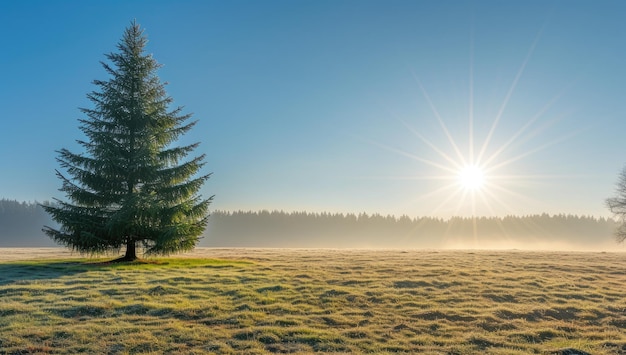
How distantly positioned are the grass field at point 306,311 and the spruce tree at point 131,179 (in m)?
3.43

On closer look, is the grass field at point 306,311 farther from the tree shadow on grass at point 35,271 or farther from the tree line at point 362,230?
the tree line at point 362,230

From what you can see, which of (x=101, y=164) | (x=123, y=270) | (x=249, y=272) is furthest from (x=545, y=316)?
(x=101, y=164)

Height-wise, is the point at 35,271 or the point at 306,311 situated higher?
the point at 35,271

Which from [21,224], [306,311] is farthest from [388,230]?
[306,311]

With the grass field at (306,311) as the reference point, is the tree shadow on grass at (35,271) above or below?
above

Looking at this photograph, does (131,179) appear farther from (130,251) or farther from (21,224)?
(21,224)

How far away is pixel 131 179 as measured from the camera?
91.4ft

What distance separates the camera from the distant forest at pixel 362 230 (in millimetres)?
163125

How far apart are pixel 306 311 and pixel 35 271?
1804 cm

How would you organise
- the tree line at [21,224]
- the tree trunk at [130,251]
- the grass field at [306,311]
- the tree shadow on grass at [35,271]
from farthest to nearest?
the tree line at [21,224] < the tree trunk at [130,251] < the tree shadow on grass at [35,271] < the grass field at [306,311]

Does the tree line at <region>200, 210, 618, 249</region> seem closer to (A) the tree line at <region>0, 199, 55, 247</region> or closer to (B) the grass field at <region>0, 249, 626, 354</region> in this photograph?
(A) the tree line at <region>0, 199, 55, 247</region>

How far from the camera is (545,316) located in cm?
1479

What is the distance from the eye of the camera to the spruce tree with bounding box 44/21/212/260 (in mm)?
26375

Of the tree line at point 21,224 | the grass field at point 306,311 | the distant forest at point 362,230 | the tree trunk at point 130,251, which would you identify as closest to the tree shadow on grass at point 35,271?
the grass field at point 306,311
